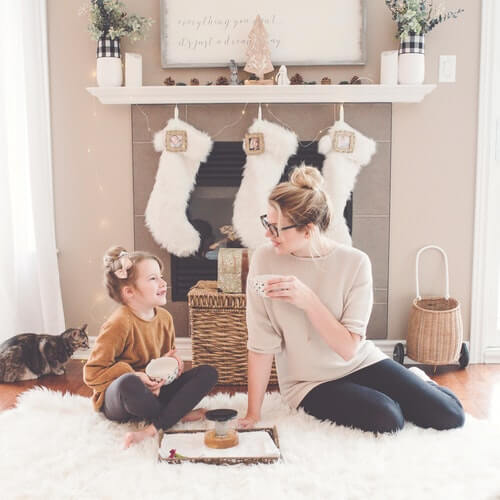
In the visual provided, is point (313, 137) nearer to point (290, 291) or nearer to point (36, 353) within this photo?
point (290, 291)

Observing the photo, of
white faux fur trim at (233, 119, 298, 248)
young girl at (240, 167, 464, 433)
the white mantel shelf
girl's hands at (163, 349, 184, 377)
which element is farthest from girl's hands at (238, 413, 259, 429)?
the white mantel shelf

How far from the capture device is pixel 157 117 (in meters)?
3.08

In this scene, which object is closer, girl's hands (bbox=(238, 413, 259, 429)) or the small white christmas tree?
girl's hands (bbox=(238, 413, 259, 429))

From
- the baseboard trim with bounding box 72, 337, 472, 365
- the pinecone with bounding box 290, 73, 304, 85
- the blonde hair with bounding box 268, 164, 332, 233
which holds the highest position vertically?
the pinecone with bounding box 290, 73, 304, 85

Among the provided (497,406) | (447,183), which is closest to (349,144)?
(447,183)

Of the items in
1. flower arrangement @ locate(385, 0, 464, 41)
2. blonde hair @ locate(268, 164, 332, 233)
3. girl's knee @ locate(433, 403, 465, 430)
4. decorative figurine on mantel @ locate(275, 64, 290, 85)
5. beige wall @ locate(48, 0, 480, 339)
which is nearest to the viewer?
blonde hair @ locate(268, 164, 332, 233)

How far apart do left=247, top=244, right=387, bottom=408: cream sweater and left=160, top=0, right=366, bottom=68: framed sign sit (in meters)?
1.35

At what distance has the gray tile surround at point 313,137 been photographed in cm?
306

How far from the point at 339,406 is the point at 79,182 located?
6.11 ft

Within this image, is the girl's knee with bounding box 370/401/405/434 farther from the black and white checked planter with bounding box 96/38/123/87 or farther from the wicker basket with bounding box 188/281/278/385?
the black and white checked planter with bounding box 96/38/123/87

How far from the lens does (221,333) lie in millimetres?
2693

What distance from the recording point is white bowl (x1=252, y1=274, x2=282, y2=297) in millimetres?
1952

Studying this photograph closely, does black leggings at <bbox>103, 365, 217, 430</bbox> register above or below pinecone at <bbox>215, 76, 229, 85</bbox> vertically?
below

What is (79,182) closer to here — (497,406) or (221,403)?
(221,403)
